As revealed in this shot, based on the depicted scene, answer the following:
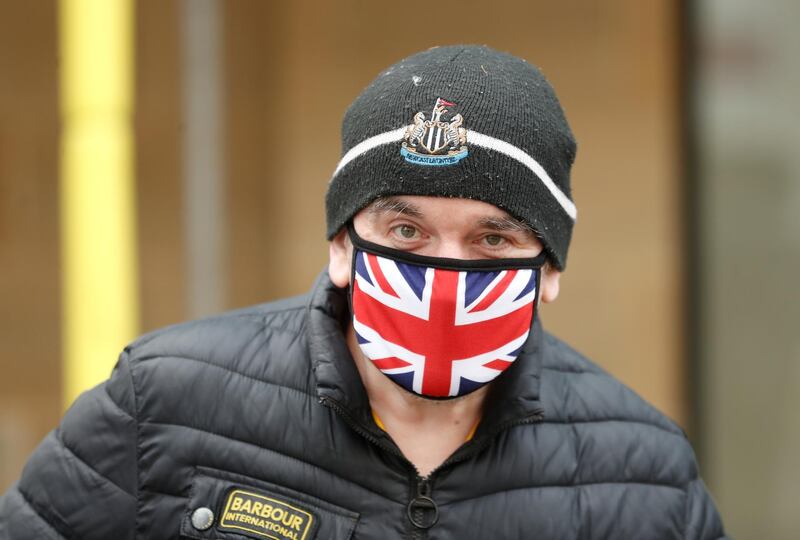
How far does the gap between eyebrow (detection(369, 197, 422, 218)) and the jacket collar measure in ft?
0.94

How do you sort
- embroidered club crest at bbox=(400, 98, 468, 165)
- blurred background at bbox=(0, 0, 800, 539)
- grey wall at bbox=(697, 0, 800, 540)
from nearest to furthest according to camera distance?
embroidered club crest at bbox=(400, 98, 468, 165) < blurred background at bbox=(0, 0, 800, 539) < grey wall at bbox=(697, 0, 800, 540)

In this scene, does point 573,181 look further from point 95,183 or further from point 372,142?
point 372,142

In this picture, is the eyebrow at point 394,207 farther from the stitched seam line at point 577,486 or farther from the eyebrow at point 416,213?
the stitched seam line at point 577,486

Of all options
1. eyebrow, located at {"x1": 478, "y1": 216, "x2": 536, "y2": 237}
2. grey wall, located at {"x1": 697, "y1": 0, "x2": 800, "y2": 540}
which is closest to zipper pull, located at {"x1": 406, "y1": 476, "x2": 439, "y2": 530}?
eyebrow, located at {"x1": 478, "y1": 216, "x2": 536, "y2": 237}

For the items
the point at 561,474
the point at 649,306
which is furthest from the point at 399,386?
the point at 649,306

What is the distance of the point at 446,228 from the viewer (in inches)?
93.7

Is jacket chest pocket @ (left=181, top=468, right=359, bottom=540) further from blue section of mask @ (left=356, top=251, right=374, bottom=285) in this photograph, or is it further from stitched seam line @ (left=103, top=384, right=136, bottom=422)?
blue section of mask @ (left=356, top=251, right=374, bottom=285)

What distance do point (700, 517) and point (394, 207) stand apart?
100 cm

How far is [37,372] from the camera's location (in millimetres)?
5613

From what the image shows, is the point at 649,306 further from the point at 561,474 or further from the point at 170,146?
the point at 561,474

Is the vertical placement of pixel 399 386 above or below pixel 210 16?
below

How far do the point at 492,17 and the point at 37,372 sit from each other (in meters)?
2.80

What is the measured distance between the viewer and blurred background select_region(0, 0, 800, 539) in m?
5.46

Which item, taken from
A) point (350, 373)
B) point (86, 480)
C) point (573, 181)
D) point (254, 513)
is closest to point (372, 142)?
point (350, 373)
